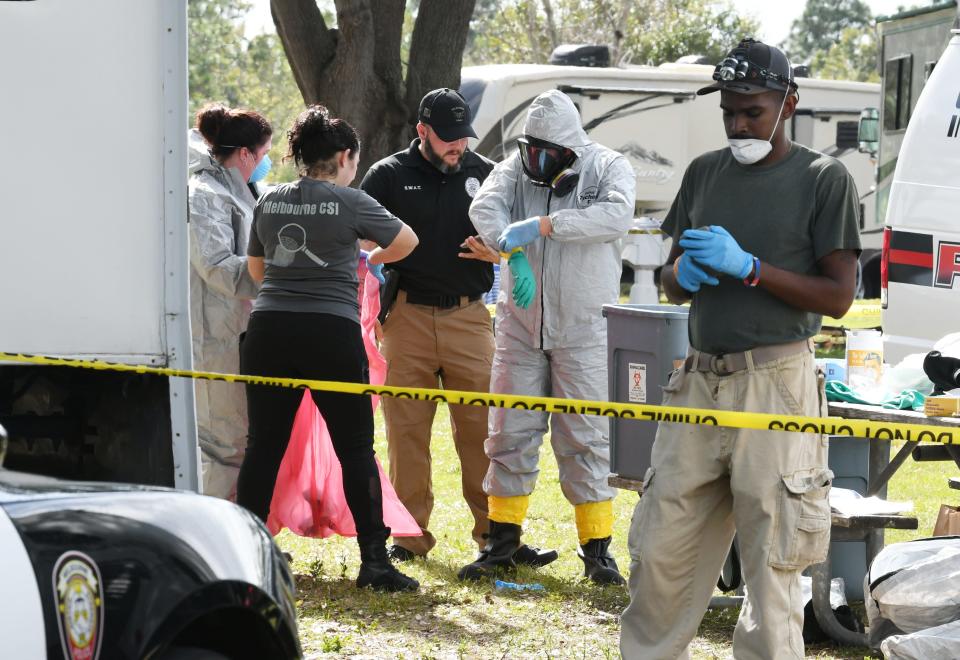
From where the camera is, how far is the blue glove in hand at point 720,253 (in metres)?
4.22

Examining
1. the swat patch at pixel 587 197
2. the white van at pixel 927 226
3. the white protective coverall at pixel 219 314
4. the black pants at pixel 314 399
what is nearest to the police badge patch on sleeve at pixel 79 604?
the black pants at pixel 314 399

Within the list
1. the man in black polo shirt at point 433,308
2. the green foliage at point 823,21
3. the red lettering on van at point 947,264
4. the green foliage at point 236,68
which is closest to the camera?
the man in black polo shirt at point 433,308

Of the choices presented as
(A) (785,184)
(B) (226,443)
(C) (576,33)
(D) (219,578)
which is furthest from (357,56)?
(C) (576,33)

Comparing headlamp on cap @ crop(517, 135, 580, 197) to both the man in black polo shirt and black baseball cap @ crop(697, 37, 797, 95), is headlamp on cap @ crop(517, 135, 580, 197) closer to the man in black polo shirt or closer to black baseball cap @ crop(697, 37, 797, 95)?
the man in black polo shirt

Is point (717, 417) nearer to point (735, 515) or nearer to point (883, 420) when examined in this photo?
point (735, 515)

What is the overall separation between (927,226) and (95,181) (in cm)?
475

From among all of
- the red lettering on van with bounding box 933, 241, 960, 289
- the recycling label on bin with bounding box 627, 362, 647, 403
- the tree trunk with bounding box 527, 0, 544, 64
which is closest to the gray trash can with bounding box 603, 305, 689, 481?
the recycling label on bin with bounding box 627, 362, 647, 403

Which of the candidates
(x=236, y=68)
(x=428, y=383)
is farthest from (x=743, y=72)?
(x=236, y=68)

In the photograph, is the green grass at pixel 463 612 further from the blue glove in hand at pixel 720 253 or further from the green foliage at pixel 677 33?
the green foliage at pixel 677 33

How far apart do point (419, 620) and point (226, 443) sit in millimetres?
1380

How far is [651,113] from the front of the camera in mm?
19234

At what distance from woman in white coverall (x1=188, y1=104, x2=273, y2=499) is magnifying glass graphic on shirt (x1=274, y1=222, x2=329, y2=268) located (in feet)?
2.25

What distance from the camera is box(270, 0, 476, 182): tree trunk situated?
11.9 metres

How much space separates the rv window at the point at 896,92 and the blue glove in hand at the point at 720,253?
31.5ft
